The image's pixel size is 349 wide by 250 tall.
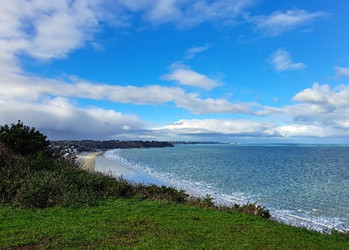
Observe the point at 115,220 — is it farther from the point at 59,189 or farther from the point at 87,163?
the point at 87,163

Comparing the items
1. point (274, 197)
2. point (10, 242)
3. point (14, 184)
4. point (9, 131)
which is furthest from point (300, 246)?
point (9, 131)

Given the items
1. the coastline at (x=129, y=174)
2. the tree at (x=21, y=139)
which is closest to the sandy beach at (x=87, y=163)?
the coastline at (x=129, y=174)

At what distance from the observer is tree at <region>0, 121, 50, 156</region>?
26.4 m

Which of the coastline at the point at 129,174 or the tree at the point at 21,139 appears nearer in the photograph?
the tree at the point at 21,139

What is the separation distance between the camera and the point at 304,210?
76.5ft

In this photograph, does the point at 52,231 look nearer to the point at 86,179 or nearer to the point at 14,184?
the point at 14,184

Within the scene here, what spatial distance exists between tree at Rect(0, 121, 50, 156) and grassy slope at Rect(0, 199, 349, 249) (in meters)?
14.1

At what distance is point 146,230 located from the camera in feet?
35.3

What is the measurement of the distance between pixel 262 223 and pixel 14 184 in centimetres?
1126

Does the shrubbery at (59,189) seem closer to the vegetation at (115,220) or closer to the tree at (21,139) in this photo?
the vegetation at (115,220)

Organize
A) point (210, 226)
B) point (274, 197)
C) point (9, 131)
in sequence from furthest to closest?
point (274, 197), point (9, 131), point (210, 226)

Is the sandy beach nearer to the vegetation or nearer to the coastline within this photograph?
the coastline

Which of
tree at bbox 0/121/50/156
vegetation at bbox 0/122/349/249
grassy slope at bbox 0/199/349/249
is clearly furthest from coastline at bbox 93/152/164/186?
grassy slope at bbox 0/199/349/249

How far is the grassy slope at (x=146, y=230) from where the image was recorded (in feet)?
31.0
